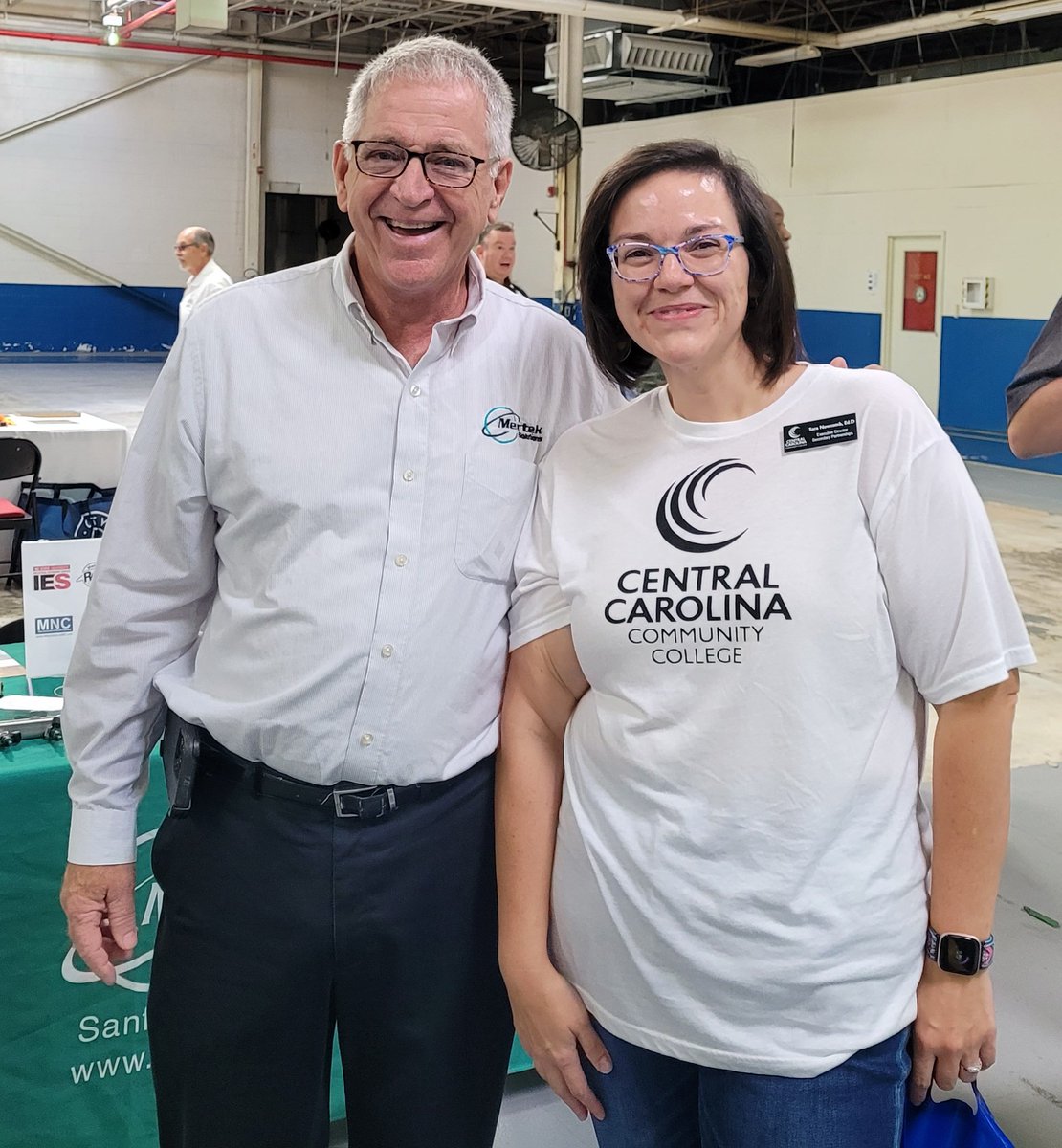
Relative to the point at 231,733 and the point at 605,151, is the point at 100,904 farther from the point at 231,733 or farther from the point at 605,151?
the point at 605,151

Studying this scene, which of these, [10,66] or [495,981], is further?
[10,66]

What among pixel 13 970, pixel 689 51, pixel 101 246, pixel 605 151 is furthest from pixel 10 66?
pixel 13 970

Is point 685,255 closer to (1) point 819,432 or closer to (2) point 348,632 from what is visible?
(1) point 819,432

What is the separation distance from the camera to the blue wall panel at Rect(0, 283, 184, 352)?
1711 centimetres

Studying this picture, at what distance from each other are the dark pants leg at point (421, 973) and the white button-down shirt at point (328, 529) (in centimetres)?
8

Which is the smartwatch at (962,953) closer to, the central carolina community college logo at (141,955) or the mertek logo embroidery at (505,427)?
the mertek logo embroidery at (505,427)

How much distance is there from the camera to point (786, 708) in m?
1.21

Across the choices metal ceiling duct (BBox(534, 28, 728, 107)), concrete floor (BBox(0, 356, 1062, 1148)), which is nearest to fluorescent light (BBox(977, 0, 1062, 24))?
metal ceiling duct (BBox(534, 28, 728, 107))

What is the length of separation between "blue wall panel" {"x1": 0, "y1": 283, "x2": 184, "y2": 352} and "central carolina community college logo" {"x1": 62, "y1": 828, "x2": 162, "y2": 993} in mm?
16190

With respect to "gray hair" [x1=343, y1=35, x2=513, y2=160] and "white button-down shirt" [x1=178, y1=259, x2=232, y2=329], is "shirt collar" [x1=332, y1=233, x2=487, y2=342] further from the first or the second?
"white button-down shirt" [x1=178, y1=259, x2=232, y2=329]

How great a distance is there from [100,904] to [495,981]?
53 centimetres

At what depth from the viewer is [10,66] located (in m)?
16.3

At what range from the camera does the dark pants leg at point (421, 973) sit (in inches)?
59.2

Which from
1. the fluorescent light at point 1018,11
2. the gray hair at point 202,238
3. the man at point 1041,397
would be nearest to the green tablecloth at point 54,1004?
the man at point 1041,397
